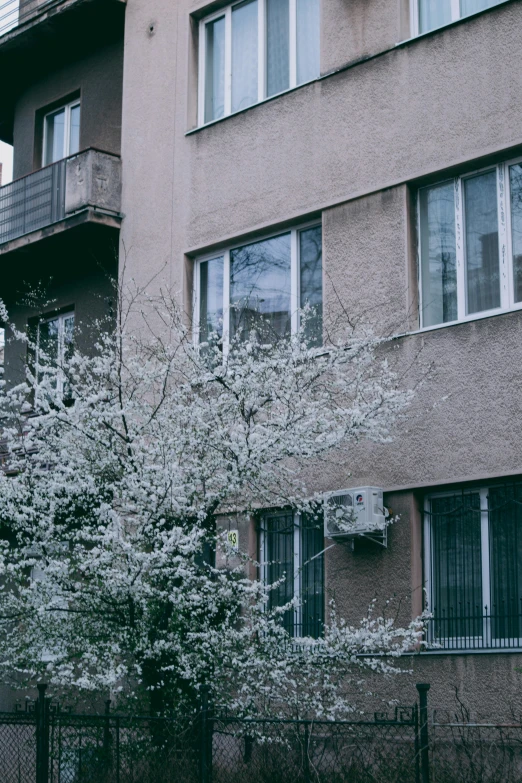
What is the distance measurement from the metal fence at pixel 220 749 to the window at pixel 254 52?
7.43 meters

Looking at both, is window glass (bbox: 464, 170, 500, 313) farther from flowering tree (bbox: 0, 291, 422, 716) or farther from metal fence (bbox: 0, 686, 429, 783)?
metal fence (bbox: 0, 686, 429, 783)

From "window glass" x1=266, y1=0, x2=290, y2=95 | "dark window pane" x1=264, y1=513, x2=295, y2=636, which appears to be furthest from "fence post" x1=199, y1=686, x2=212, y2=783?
"window glass" x1=266, y1=0, x2=290, y2=95

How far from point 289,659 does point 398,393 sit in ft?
8.42

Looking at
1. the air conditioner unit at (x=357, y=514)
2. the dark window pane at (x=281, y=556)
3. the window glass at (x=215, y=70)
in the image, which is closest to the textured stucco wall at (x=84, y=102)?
the window glass at (x=215, y=70)

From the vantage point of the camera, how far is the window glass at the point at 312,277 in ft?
41.3

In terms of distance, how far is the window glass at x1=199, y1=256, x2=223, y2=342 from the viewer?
1384 centimetres

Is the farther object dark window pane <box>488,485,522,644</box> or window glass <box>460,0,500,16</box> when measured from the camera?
window glass <box>460,0,500,16</box>

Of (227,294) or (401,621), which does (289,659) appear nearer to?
(401,621)

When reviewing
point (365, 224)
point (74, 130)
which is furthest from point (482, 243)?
point (74, 130)

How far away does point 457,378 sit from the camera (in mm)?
10969

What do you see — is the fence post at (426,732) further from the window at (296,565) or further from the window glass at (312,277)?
the window glass at (312,277)

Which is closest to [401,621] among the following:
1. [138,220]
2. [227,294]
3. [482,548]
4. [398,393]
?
[482,548]

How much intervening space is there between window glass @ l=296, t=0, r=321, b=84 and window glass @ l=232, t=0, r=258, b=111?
2.40 ft

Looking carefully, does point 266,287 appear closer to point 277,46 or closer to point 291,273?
point 291,273
